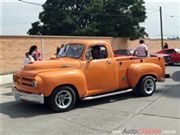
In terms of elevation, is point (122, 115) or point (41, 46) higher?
point (41, 46)

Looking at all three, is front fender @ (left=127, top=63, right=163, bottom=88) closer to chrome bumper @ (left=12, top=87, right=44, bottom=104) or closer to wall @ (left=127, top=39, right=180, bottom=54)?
chrome bumper @ (left=12, top=87, right=44, bottom=104)

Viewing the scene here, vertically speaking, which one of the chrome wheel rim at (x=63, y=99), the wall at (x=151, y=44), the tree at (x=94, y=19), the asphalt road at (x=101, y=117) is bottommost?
the asphalt road at (x=101, y=117)

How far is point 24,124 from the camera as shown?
750 cm

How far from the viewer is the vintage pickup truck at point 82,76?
857cm

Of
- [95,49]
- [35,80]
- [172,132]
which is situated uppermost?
[95,49]

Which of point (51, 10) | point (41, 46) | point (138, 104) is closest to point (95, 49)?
point (138, 104)

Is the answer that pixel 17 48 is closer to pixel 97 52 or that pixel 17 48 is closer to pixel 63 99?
pixel 97 52

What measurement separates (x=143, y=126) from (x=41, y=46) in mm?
17902

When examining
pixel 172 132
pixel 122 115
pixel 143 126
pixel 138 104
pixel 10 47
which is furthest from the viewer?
pixel 10 47

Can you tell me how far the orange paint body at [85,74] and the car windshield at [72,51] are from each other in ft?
0.44

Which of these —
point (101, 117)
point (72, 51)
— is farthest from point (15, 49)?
point (101, 117)

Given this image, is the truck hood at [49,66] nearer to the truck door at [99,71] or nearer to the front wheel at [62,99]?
the truck door at [99,71]

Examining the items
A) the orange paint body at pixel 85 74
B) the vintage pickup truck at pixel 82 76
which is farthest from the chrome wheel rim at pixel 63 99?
the orange paint body at pixel 85 74

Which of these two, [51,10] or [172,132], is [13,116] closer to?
[172,132]
